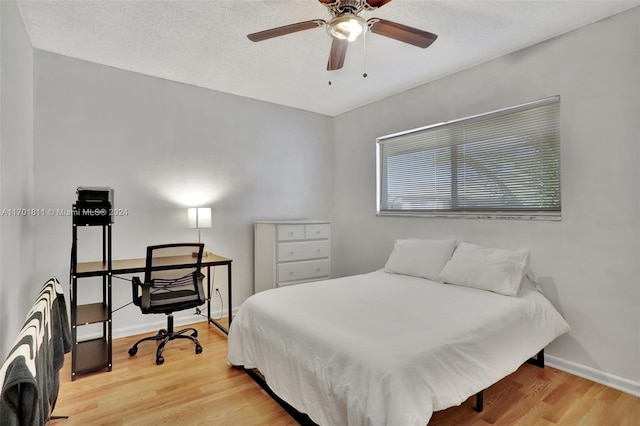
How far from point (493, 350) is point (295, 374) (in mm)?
1139

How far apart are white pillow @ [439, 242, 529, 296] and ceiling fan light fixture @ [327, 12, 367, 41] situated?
1978 mm

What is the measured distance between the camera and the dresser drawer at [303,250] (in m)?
3.74

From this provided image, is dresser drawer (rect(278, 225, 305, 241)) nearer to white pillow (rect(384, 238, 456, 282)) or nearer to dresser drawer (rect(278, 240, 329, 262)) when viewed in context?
dresser drawer (rect(278, 240, 329, 262))

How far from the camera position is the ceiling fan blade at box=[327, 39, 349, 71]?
2100 millimetres

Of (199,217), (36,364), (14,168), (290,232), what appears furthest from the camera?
(290,232)

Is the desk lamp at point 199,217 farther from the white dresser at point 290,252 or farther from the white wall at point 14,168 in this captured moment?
the white wall at point 14,168

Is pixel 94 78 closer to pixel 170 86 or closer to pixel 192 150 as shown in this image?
pixel 170 86

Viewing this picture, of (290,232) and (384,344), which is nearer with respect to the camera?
(384,344)

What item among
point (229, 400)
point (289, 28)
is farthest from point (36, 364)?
point (289, 28)

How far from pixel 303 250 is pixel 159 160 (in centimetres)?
182

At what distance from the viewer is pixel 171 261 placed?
2.87 meters

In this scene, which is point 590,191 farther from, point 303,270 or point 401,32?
point 303,270

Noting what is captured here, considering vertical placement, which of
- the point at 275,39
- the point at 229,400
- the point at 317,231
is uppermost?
the point at 275,39

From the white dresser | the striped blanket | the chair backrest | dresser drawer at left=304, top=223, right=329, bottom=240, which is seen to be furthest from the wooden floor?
dresser drawer at left=304, top=223, right=329, bottom=240
